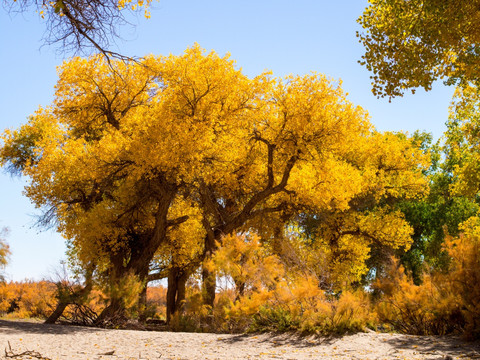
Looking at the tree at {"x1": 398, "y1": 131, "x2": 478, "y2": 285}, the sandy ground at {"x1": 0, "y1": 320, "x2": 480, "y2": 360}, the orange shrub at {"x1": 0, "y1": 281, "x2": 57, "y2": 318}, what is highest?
the tree at {"x1": 398, "y1": 131, "x2": 478, "y2": 285}

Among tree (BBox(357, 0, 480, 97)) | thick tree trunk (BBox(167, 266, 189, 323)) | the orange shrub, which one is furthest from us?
the orange shrub

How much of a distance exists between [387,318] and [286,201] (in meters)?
10.2

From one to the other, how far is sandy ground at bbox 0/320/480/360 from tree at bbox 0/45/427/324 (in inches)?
201

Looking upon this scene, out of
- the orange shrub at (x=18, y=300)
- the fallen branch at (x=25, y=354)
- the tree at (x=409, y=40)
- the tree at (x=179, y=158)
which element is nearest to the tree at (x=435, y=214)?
the tree at (x=179, y=158)

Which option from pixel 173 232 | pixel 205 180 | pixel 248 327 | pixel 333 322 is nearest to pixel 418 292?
pixel 333 322

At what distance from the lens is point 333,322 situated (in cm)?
810

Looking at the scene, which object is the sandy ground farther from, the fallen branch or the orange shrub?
the orange shrub

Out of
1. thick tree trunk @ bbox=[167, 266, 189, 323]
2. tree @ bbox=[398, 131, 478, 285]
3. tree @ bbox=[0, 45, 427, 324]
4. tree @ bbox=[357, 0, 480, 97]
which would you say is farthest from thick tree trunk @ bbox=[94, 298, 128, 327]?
tree @ bbox=[398, 131, 478, 285]

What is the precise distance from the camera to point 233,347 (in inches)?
304

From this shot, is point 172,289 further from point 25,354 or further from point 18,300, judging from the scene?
point 25,354

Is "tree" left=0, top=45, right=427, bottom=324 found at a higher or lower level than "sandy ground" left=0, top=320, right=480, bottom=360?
higher

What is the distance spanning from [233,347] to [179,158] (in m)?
7.89

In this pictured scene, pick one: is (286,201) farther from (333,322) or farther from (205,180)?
(333,322)

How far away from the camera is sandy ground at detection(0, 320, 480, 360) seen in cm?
671
